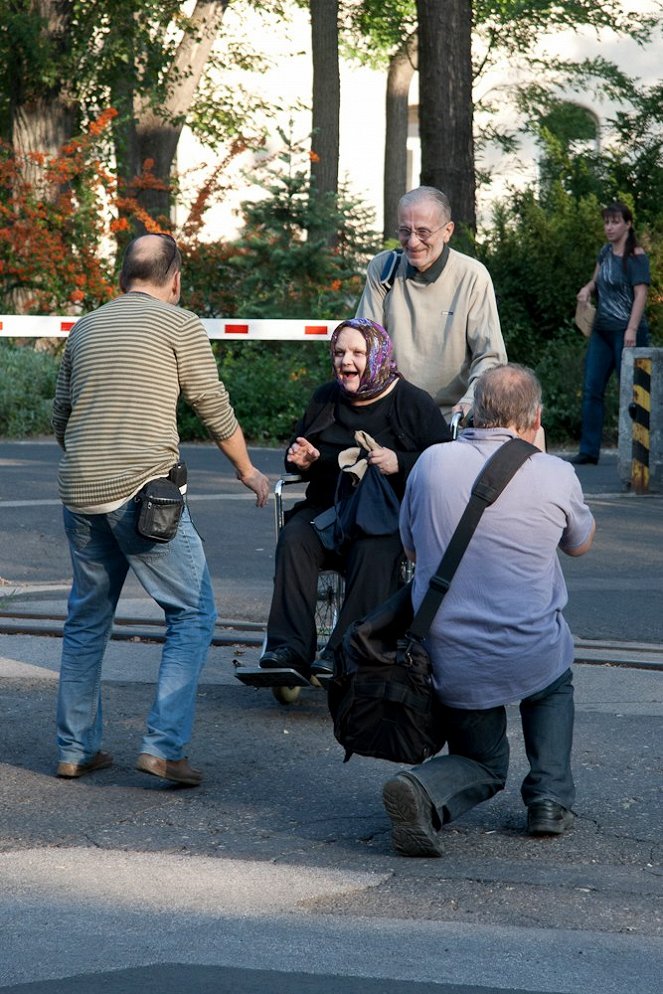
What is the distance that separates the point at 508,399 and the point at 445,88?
494 inches

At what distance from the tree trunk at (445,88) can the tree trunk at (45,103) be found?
25.1 feet

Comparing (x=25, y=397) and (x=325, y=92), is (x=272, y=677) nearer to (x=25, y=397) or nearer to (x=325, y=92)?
(x=25, y=397)

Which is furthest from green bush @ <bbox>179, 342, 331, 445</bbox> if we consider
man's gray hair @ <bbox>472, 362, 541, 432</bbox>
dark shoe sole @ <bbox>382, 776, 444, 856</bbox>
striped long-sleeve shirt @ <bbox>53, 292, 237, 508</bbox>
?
dark shoe sole @ <bbox>382, 776, 444, 856</bbox>

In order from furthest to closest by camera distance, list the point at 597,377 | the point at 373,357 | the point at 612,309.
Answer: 1. the point at 597,377
2. the point at 612,309
3. the point at 373,357

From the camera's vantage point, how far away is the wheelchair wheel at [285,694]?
6.76 meters

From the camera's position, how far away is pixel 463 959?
4012 mm

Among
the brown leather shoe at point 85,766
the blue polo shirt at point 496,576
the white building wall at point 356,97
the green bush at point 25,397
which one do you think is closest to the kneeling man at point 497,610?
the blue polo shirt at point 496,576

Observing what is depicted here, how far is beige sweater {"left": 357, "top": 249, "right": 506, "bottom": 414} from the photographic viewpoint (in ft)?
23.0

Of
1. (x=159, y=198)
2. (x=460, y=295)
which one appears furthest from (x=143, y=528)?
(x=159, y=198)

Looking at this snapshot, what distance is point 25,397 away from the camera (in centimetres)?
1762

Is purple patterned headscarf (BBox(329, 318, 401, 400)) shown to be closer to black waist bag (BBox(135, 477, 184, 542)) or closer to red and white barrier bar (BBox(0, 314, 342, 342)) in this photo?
black waist bag (BBox(135, 477, 184, 542))

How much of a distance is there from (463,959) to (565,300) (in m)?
14.5

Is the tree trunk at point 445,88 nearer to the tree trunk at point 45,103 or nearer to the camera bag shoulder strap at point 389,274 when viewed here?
the tree trunk at point 45,103

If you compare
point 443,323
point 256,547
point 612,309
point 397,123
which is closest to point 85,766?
point 443,323
